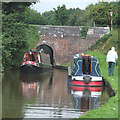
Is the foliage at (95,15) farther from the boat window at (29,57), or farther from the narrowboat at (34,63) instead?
the boat window at (29,57)

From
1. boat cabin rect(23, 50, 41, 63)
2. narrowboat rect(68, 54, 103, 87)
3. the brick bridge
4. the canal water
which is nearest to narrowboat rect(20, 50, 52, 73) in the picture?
boat cabin rect(23, 50, 41, 63)

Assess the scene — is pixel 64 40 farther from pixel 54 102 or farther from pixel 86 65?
pixel 54 102

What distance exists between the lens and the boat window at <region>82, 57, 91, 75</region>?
1817 cm

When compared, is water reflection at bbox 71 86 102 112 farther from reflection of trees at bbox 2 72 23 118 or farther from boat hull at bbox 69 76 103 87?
reflection of trees at bbox 2 72 23 118

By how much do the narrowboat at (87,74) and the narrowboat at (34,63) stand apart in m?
9.56

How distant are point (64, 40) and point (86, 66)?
721 inches

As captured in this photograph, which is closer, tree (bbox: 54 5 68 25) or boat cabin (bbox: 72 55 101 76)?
boat cabin (bbox: 72 55 101 76)

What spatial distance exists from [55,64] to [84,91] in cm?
2042

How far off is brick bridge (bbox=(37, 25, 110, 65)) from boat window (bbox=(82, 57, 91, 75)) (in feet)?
58.0

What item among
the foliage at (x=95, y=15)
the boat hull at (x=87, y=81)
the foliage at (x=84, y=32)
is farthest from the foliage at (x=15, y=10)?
the foliage at (x=84, y=32)

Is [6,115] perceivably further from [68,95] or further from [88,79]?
[88,79]

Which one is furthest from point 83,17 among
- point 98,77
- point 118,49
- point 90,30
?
point 98,77

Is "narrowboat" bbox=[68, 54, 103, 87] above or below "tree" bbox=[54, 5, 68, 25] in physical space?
below

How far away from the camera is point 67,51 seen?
36375mm
